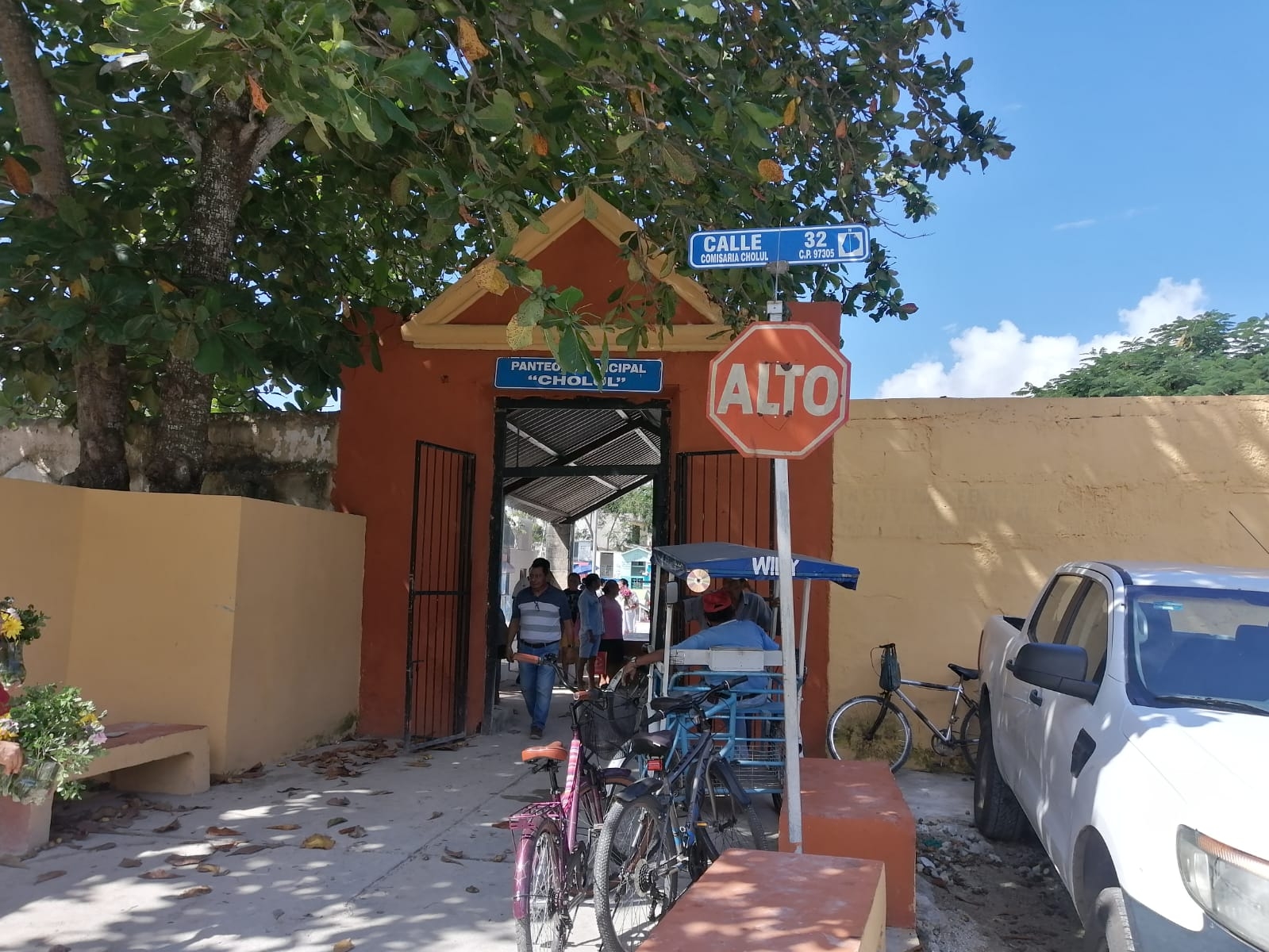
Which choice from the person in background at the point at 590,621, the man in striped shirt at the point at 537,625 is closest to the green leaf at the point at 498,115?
the man in striped shirt at the point at 537,625

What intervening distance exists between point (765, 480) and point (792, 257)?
4481 millimetres

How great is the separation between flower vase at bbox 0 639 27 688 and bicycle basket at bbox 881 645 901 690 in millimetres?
6110

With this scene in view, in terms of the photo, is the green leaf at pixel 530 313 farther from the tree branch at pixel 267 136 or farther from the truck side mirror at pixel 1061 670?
the tree branch at pixel 267 136

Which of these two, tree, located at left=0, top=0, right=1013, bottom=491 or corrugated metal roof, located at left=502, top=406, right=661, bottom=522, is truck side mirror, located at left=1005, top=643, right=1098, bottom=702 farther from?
corrugated metal roof, located at left=502, top=406, right=661, bottom=522

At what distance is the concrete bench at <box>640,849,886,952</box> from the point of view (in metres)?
2.96

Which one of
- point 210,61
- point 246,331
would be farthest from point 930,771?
point 210,61

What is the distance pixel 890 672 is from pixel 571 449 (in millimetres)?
7751

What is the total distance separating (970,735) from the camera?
26.1ft

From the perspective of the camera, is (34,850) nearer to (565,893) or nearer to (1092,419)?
(565,893)

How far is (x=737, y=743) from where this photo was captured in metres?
6.30

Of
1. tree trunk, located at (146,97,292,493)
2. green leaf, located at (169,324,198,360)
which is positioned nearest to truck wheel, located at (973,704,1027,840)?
green leaf, located at (169,324,198,360)

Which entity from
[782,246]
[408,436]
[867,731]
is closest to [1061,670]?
[782,246]

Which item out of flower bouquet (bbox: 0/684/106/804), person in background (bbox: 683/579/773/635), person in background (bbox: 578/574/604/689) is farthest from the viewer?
person in background (bbox: 578/574/604/689)

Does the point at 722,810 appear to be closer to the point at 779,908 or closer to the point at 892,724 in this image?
the point at 779,908
